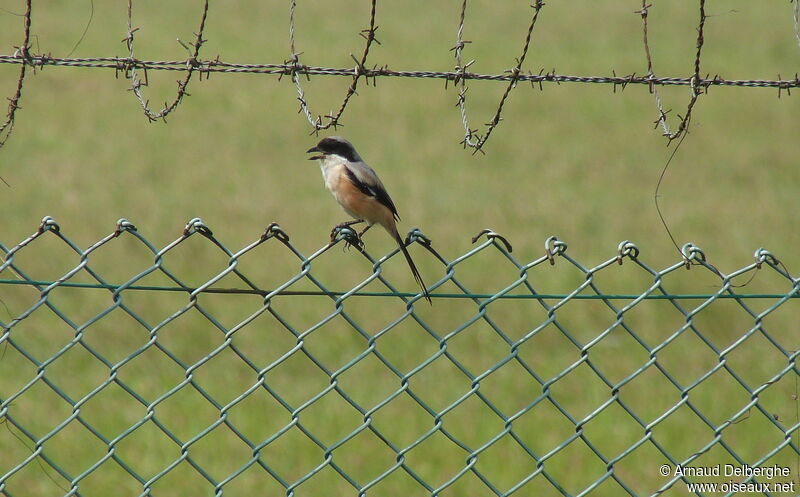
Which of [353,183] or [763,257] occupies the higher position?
[353,183]

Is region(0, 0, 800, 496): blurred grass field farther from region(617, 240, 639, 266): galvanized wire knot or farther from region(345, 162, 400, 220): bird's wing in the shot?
region(617, 240, 639, 266): galvanized wire knot

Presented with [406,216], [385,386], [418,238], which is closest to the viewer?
[418,238]

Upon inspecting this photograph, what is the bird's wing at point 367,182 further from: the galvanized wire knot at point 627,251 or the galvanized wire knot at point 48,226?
the galvanized wire knot at point 48,226

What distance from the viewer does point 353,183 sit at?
468 cm

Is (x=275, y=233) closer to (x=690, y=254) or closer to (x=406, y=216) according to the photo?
(x=690, y=254)

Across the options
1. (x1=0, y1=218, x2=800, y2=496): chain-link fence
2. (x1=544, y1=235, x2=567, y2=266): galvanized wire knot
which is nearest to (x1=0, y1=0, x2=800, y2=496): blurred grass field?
(x1=0, y1=218, x2=800, y2=496): chain-link fence

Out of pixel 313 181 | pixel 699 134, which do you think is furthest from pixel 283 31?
pixel 699 134

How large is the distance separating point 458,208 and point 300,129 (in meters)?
3.79

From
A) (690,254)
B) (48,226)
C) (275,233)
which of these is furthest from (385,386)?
(48,226)

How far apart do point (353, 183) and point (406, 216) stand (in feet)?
17.5

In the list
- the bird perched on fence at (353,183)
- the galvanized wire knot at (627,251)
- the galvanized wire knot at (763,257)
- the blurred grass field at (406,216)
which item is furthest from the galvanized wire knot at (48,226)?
the bird perched on fence at (353,183)

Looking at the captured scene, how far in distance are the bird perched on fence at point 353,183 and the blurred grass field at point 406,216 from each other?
5.02 ft

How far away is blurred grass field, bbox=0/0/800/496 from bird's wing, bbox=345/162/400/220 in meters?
1.63

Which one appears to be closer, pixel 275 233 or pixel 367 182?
pixel 275 233
